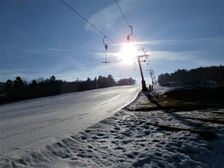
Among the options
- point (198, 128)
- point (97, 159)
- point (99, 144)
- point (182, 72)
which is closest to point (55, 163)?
point (97, 159)

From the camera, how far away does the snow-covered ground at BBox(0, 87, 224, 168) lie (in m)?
6.79

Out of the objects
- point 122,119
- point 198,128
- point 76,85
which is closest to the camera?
point 198,128

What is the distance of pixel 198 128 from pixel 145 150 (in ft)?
10.9

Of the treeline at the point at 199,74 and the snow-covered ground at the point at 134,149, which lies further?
the treeline at the point at 199,74

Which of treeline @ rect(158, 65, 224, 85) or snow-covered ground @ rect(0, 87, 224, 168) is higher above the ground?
treeline @ rect(158, 65, 224, 85)

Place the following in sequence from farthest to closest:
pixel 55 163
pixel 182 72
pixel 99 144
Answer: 1. pixel 182 72
2. pixel 99 144
3. pixel 55 163

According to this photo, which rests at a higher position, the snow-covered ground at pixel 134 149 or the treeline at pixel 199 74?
the treeline at pixel 199 74

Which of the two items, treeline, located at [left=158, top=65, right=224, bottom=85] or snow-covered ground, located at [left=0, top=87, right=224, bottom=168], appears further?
treeline, located at [left=158, top=65, right=224, bottom=85]

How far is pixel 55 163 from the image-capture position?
663 cm

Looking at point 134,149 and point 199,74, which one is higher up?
point 199,74

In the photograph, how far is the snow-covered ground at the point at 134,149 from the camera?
267 inches

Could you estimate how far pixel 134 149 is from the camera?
788 centimetres

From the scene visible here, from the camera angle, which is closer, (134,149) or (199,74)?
(134,149)

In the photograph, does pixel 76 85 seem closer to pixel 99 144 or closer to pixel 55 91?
pixel 55 91
